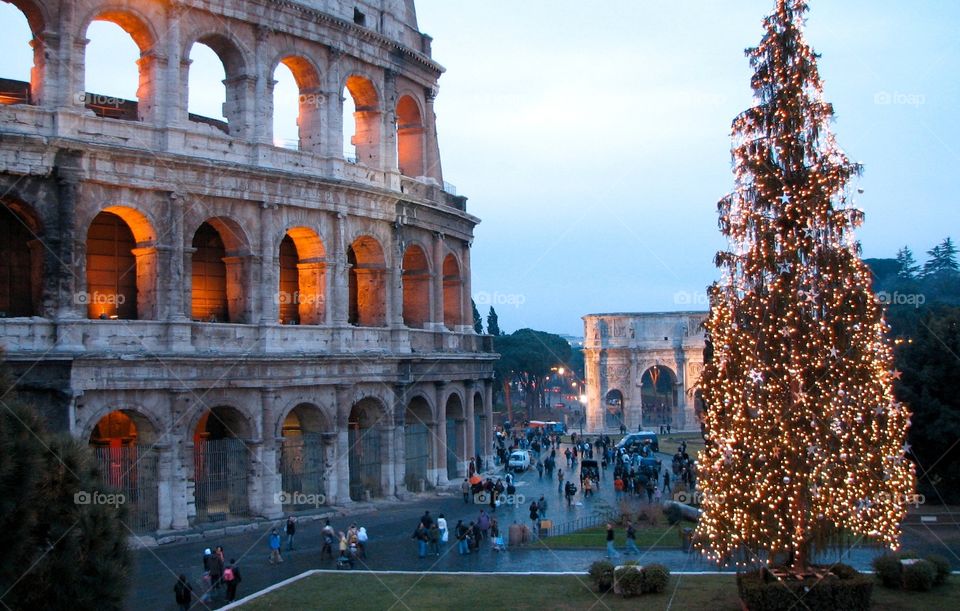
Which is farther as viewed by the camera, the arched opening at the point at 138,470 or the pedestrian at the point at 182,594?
the arched opening at the point at 138,470

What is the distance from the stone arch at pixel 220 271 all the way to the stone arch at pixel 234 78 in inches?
118

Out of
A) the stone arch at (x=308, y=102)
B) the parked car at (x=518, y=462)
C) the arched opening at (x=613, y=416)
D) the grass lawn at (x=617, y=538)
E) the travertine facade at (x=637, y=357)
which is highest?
the stone arch at (x=308, y=102)

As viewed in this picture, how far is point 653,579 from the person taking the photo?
18.0m

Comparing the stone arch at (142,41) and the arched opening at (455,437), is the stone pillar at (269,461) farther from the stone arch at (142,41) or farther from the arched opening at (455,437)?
the arched opening at (455,437)

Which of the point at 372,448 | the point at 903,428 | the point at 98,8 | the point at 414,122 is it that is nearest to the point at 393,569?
the point at 372,448

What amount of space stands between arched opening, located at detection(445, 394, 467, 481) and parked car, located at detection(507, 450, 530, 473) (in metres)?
6.60

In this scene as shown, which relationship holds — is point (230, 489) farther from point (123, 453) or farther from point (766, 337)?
point (766, 337)

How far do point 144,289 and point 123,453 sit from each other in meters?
4.32

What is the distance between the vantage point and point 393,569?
2181 centimetres

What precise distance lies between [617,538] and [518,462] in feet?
54.8

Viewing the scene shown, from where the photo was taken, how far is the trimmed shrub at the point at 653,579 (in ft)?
59.0

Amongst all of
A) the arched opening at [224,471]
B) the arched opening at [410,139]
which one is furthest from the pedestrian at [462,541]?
the arched opening at [410,139]

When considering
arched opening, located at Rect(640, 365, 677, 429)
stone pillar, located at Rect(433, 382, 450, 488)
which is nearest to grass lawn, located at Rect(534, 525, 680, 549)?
stone pillar, located at Rect(433, 382, 450, 488)

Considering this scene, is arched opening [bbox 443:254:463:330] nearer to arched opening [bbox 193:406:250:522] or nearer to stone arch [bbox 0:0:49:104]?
arched opening [bbox 193:406:250:522]
